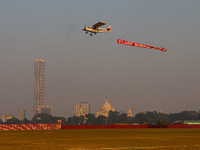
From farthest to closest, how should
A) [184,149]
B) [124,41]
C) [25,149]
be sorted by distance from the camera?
[124,41] → [25,149] → [184,149]

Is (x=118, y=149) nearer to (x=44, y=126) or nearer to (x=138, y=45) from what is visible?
(x=138, y=45)

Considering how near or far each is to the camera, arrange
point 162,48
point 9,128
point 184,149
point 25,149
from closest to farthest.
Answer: point 184,149, point 25,149, point 162,48, point 9,128

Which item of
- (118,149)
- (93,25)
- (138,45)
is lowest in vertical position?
(118,149)

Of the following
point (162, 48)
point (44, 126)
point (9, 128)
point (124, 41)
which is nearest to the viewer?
point (124, 41)

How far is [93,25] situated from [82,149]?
179 ft

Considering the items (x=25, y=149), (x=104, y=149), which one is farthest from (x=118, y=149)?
(x=25, y=149)

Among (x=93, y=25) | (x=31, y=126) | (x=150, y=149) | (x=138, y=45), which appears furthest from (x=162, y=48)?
(x=31, y=126)

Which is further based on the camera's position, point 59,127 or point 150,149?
point 59,127

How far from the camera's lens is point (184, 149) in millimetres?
30734

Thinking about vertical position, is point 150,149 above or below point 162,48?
below

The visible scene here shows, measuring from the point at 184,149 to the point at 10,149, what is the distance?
15.0m

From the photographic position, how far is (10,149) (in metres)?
33.2

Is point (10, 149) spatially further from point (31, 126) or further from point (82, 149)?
point (31, 126)

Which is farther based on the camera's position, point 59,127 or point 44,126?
point 59,127
